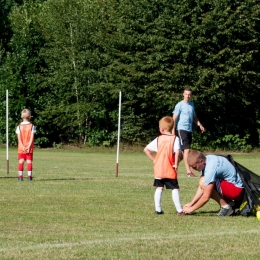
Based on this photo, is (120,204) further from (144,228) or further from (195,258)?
(195,258)

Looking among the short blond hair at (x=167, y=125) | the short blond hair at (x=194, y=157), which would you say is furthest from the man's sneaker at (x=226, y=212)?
the short blond hair at (x=167, y=125)

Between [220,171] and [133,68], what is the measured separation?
32.3m

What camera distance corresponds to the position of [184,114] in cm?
1925

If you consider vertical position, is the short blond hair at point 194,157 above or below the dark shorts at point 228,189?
above

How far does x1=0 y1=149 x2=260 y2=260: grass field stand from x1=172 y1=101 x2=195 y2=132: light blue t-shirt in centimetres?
241

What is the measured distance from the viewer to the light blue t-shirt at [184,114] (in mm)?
19219

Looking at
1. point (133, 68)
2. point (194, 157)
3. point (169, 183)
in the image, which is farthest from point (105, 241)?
point (133, 68)

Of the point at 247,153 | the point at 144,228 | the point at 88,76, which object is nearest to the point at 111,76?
the point at 88,76

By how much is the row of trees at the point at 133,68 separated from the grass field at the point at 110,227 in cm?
2542

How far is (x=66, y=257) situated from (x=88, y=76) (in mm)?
37846

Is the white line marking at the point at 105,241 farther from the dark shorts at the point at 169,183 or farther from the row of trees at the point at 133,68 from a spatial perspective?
the row of trees at the point at 133,68

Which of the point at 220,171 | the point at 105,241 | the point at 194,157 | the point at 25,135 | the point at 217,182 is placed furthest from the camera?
the point at 25,135

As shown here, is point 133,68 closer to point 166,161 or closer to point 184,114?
point 184,114

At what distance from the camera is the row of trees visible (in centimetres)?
4200
